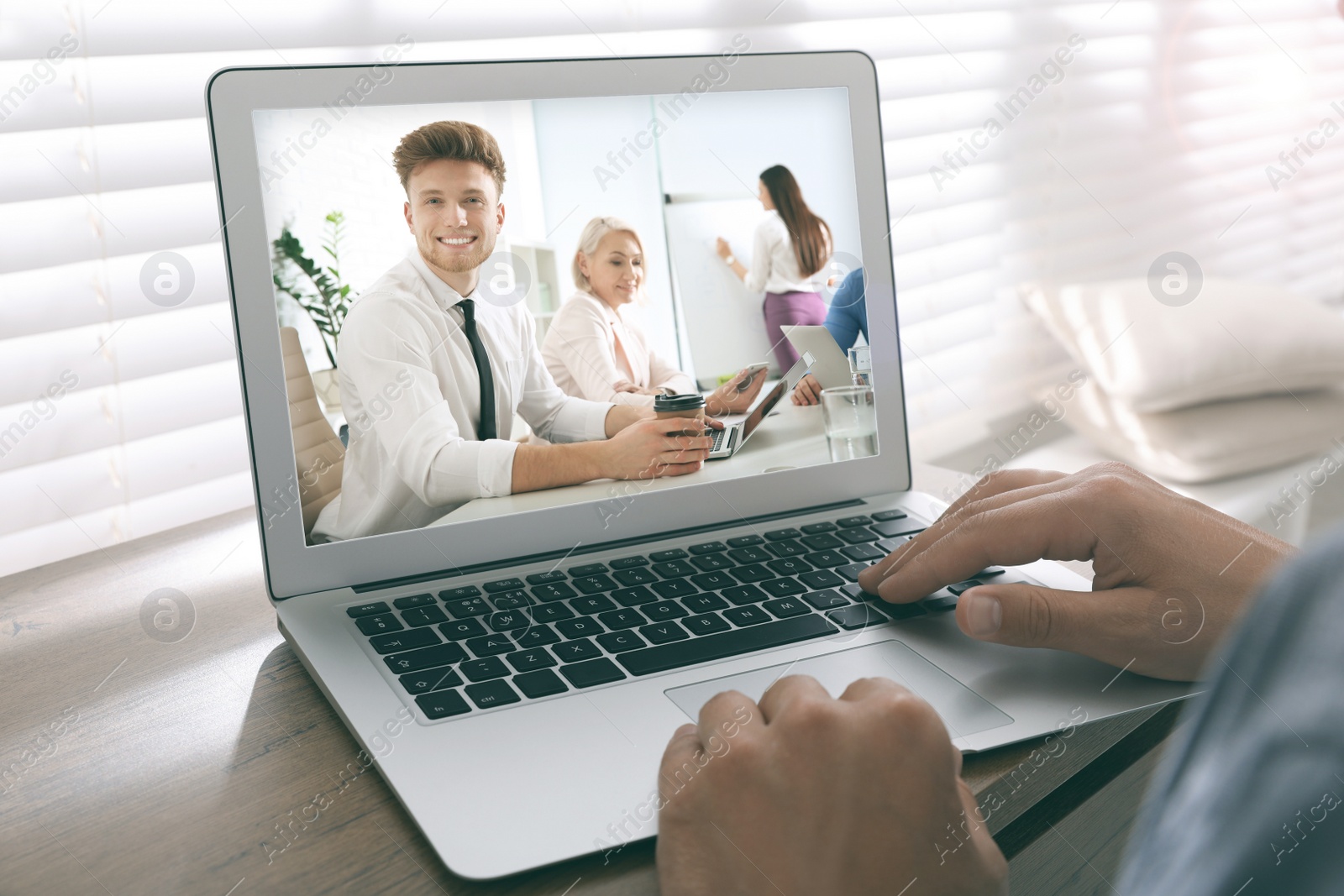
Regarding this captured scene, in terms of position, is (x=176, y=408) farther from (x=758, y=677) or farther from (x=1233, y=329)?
(x=1233, y=329)

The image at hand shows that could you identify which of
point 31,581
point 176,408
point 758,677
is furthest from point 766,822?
point 176,408

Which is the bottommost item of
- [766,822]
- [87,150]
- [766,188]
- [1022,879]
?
[1022,879]

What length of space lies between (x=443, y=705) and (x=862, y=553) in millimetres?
331

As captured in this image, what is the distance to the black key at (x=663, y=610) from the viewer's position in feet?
1.70

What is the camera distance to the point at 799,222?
2.30 ft

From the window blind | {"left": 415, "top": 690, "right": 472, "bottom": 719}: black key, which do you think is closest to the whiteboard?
{"left": 415, "top": 690, "right": 472, "bottom": 719}: black key

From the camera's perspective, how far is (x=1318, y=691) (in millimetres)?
144

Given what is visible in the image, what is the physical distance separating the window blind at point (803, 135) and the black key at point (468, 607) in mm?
652

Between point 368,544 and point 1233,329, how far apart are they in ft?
4.26

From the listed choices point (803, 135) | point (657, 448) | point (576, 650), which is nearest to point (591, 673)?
point (576, 650)

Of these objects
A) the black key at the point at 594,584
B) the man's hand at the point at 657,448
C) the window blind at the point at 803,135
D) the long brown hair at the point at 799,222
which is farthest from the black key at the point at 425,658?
the window blind at the point at 803,135

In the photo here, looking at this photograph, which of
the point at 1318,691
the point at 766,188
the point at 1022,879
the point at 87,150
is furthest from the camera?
the point at 87,150

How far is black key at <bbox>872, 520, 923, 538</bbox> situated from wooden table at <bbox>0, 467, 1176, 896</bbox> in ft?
0.77

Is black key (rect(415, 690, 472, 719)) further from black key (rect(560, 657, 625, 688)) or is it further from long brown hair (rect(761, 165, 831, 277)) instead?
long brown hair (rect(761, 165, 831, 277))
